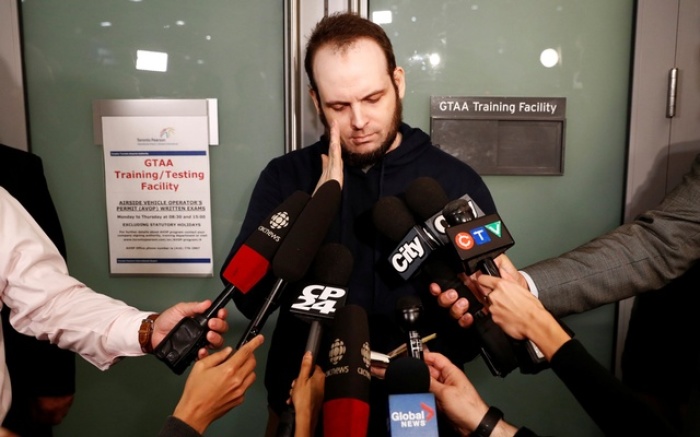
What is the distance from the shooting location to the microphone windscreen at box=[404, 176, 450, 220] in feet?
3.46

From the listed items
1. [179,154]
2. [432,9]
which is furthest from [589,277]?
[179,154]

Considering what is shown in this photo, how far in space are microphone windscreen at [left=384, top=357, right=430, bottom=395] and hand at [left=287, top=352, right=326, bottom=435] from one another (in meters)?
0.13

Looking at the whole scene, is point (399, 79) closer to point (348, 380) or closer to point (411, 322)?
point (411, 322)

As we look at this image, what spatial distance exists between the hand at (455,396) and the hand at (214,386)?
36 centimetres

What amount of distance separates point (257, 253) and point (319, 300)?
145 mm

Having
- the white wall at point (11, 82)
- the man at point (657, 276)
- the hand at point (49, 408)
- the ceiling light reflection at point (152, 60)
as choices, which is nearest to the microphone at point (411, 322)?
the man at point (657, 276)

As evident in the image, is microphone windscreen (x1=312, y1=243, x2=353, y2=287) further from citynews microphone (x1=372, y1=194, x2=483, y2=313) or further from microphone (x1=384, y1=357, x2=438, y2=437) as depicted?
microphone (x1=384, y1=357, x2=438, y2=437)

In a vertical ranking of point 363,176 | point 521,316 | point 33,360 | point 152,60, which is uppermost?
point 152,60

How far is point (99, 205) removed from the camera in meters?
1.77

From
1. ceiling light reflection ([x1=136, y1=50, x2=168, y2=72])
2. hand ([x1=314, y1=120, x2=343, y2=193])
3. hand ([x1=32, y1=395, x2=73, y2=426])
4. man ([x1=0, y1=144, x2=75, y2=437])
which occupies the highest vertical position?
ceiling light reflection ([x1=136, y1=50, x2=168, y2=72])

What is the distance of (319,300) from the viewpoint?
948mm

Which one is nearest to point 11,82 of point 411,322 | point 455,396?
point 411,322

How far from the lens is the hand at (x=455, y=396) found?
1018 millimetres

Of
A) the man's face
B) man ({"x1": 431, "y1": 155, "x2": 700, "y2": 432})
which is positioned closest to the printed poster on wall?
the man's face
